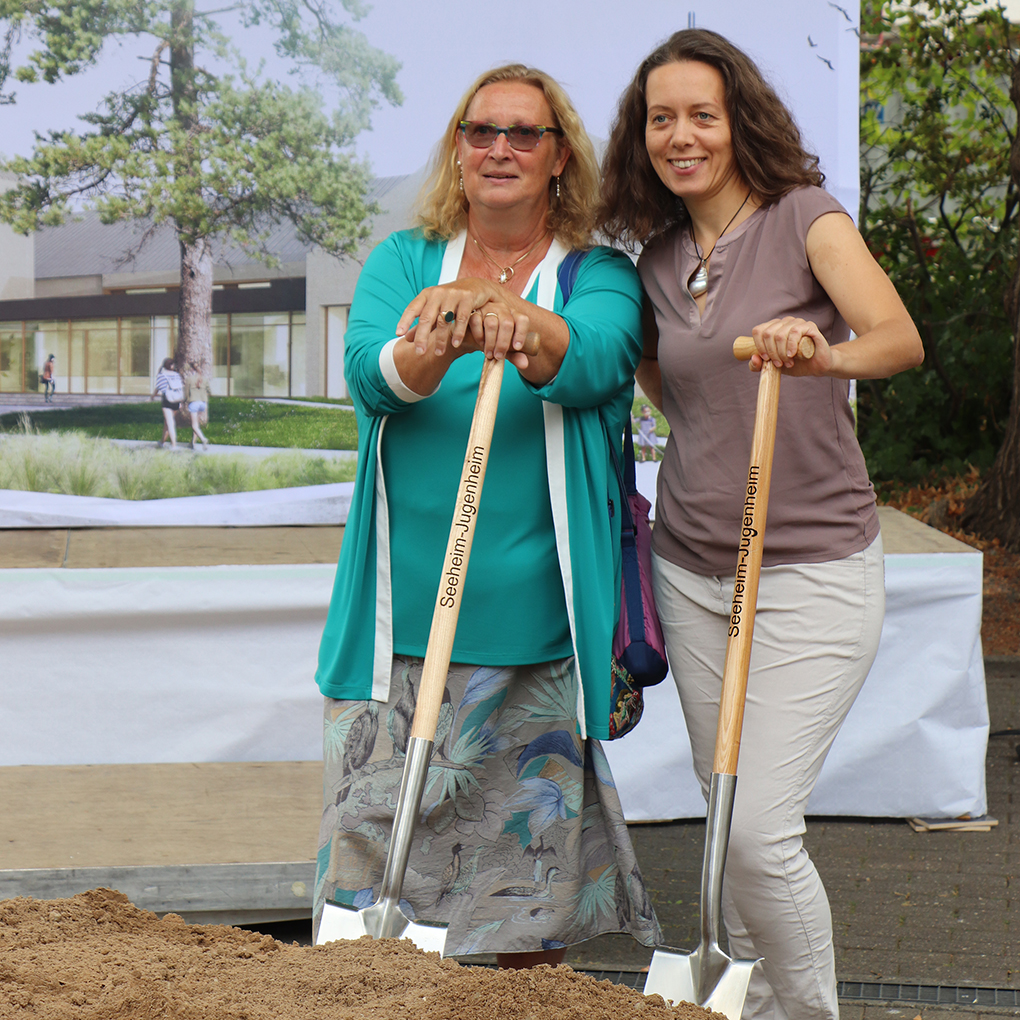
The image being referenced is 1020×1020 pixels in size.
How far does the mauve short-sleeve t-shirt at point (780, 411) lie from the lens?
2.02 meters

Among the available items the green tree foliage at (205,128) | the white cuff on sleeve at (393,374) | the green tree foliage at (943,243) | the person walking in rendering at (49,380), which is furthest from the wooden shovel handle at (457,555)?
the green tree foliage at (943,243)

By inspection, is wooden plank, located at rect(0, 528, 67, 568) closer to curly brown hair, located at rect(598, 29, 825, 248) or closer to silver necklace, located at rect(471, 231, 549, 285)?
silver necklace, located at rect(471, 231, 549, 285)

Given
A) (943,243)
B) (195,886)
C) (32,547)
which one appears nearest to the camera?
(195,886)

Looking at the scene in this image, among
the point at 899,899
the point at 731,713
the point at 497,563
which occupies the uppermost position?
the point at 497,563

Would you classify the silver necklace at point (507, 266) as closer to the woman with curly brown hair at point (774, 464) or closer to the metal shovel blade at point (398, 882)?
the woman with curly brown hair at point (774, 464)

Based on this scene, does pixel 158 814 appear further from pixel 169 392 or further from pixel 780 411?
pixel 780 411

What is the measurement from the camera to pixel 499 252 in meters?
2.22

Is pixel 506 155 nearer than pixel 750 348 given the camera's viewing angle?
No

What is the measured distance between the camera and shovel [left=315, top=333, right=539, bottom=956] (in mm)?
1741

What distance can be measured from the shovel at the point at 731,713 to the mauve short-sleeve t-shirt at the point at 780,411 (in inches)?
7.7

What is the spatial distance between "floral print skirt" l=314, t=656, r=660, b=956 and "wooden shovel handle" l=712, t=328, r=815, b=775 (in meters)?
0.45

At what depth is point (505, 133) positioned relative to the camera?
210cm

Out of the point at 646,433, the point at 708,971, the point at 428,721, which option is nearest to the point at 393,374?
the point at 428,721

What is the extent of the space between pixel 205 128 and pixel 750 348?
2.46 m
